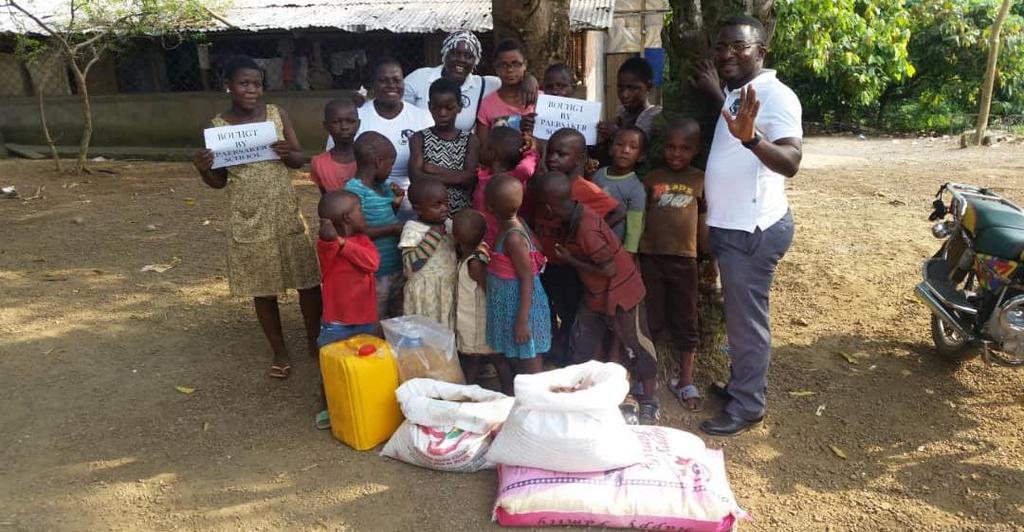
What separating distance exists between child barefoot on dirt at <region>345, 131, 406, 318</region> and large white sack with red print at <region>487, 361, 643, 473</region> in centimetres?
105

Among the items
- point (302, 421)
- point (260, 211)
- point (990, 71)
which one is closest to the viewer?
point (302, 421)

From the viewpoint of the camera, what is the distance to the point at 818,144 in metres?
13.8

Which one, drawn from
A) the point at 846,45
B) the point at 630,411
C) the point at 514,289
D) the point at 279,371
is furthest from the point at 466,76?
the point at 846,45

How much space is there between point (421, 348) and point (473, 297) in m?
0.32

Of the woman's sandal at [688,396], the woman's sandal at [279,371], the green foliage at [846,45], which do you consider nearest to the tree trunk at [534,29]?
the woman's sandal at [688,396]

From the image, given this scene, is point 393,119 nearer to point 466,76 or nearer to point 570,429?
point 466,76

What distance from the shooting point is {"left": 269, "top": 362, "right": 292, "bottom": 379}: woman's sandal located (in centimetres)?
371

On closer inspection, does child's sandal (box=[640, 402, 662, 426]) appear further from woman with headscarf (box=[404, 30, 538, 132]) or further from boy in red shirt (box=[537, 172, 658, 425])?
woman with headscarf (box=[404, 30, 538, 132])

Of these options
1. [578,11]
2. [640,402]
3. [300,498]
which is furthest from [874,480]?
[578,11]

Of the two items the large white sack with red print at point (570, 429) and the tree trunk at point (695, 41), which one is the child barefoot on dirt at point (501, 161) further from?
the large white sack with red print at point (570, 429)

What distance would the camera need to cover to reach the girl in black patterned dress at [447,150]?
3.30 m

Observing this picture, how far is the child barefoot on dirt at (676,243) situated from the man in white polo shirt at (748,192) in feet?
0.57

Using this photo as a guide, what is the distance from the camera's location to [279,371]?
3713mm

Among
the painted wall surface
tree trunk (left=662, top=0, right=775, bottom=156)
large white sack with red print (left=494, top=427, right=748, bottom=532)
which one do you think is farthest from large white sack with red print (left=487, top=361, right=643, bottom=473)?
A: the painted wall surface
